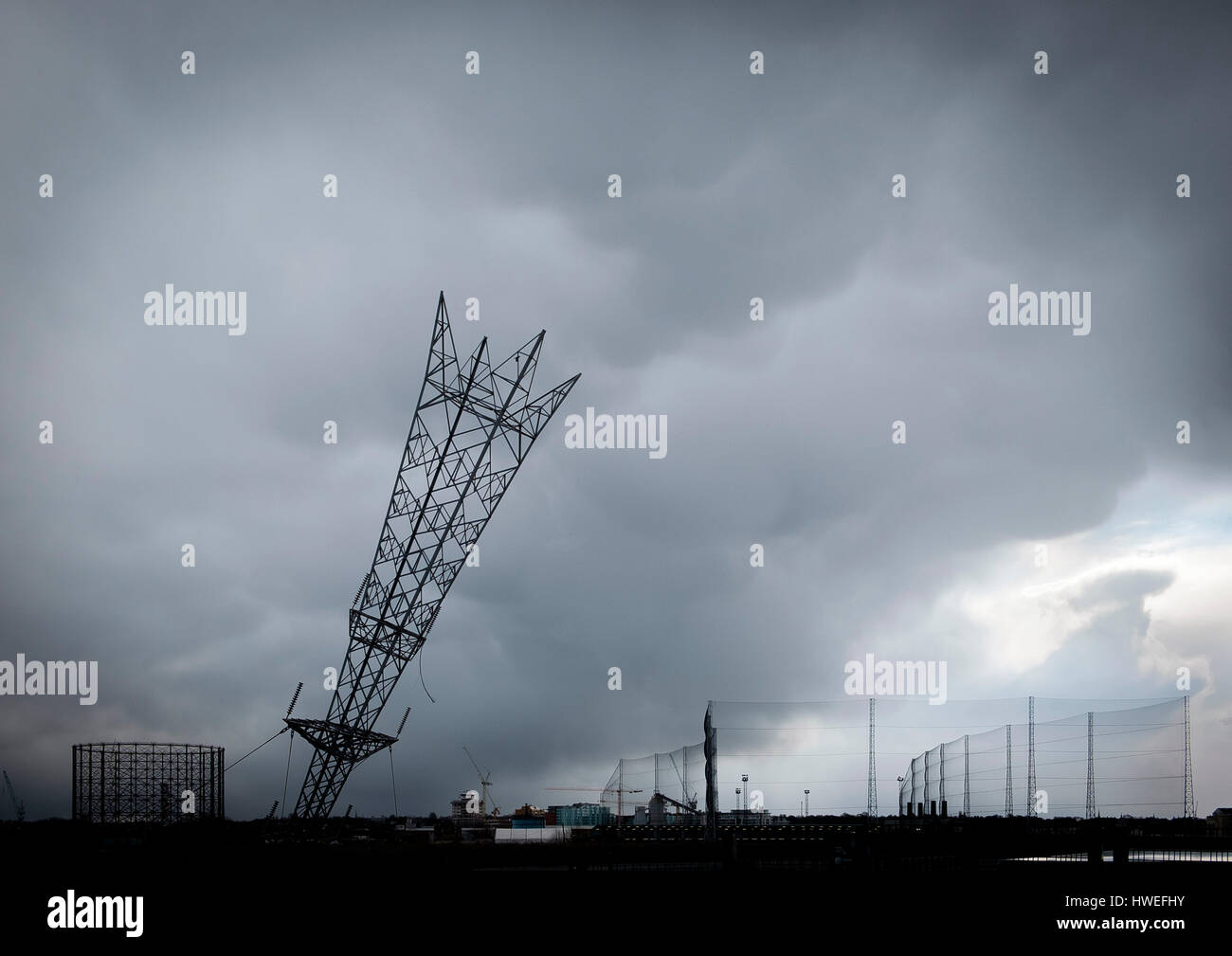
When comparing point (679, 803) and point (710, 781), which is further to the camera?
point (679, 803)

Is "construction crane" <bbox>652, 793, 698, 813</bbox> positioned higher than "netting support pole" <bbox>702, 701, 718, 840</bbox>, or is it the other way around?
"netting support pole" <bbox>702, 701, 718, 840</bbox>

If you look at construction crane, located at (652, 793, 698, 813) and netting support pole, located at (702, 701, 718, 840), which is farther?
construction crane, located at (652, 793, 698, 813)

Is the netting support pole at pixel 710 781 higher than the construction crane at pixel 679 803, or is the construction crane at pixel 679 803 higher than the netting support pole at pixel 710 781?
the netting support pole at pixel 710 781

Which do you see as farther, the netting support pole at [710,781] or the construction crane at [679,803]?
the construction crane at [679,803]

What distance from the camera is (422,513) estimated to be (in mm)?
51406

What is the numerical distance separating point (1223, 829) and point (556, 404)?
190 ft
